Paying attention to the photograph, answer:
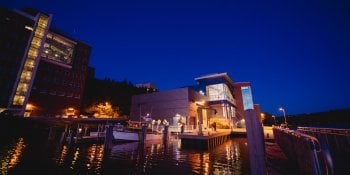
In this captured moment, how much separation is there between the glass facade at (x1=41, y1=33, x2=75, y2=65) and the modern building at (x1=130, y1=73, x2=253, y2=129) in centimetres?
2705

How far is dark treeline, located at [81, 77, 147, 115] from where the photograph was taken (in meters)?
55.7

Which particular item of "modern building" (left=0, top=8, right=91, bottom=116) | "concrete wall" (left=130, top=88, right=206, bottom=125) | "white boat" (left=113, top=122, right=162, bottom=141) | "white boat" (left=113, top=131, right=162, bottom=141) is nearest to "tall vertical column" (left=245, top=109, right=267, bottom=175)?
"white boat" (left=113, top=122, right=162, bottom=141)

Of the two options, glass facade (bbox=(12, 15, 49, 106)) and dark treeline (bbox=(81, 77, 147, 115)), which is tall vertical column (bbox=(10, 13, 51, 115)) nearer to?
glass facade (bbox=(12, 15, 49, 106))

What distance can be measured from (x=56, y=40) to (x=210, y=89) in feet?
156

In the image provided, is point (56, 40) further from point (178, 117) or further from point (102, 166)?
point (102, 166)

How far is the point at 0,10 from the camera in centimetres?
3806

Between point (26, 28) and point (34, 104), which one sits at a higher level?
point (26, 28)

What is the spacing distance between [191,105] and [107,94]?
3708 cm

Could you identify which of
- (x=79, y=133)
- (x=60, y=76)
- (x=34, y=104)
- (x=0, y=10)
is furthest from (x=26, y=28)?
(x=79, y=133)

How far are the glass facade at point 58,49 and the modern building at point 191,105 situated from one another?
88.7ft

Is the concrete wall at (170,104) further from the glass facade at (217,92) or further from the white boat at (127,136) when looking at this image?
the white boat at (127,136)

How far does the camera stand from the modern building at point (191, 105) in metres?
32.5

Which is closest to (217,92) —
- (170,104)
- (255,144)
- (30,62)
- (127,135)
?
(170,104)

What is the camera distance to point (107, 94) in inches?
2295
